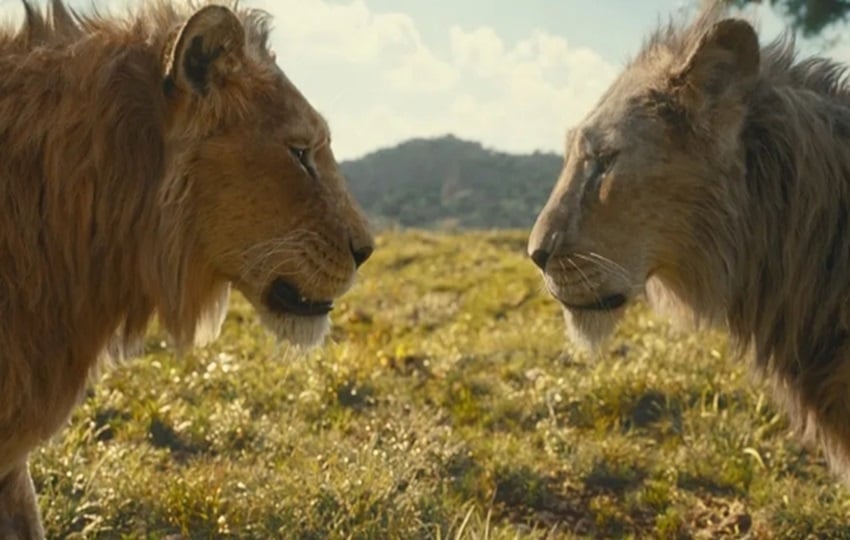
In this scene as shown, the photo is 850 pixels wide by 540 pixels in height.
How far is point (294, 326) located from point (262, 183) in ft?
1.67

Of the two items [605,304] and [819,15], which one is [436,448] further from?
[819,15]

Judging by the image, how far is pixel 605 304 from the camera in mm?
4215

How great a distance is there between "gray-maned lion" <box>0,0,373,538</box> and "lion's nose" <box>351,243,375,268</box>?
0.12 ft

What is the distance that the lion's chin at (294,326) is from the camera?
3.78m

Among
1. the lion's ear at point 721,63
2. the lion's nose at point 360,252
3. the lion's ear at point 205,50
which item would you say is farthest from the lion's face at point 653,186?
the lion's ear at point 205,50

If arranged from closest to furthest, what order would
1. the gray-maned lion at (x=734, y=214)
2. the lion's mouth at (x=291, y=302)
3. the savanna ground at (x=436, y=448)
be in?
the lion's mouth at (x=291, y=302) → the gray-maned lion at (x=734, y=214) → the savanna ground at (x=436, y=448)

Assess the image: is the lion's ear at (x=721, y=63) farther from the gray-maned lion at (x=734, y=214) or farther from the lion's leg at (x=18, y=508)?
the lion's leg at (x=18, y=508)

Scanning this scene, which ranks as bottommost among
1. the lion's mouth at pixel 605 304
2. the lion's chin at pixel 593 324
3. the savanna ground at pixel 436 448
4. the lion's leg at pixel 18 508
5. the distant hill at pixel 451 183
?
the distant hill at pixel 451 183

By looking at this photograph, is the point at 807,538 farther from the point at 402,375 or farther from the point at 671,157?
the point at 402,375

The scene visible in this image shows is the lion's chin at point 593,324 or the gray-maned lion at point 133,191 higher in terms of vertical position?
the gray-maned lion at point 133,191

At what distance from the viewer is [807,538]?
4918 millimetres

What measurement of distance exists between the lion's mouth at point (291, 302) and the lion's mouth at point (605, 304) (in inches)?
38.4

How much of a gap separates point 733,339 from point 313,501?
5.86ft

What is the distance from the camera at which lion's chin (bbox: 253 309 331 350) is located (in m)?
3.78
